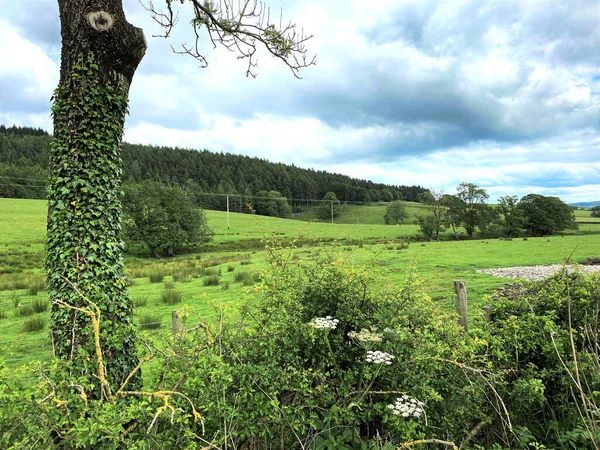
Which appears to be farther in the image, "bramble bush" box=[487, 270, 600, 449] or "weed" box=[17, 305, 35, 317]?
"weed" box=[17, 305, 35, 317]

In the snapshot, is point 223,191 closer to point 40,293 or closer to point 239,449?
point 40,293

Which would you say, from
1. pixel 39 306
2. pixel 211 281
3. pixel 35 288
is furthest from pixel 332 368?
pixel 35 288

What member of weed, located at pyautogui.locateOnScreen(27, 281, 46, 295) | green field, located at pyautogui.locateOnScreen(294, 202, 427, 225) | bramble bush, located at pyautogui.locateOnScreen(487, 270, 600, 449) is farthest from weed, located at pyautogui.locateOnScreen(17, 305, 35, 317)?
green field, located at pyautogui.locateOnScreen(294, 202, 427, 225)

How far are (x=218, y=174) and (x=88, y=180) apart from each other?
115055 mm

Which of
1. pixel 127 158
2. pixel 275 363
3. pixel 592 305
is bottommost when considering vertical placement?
pixel 275 363

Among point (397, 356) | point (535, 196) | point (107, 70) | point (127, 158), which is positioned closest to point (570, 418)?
point (397, 356)

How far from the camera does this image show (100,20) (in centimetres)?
390

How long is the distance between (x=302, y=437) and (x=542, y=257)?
77.8 feet

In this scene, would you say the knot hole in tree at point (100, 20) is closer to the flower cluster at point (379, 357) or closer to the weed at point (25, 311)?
the flower cluster at point (379, 357)

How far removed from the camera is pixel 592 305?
15.2 ft

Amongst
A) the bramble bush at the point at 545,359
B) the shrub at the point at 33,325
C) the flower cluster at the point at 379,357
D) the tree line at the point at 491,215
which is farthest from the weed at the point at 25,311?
the tree line at the point at 491,215

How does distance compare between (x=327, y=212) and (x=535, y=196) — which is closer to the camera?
(x=535, y=196)

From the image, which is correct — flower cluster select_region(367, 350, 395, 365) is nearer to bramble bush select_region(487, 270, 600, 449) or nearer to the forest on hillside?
bramble bush select_region(487, 270, 600, 449)

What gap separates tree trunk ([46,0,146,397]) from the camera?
3.71 m
